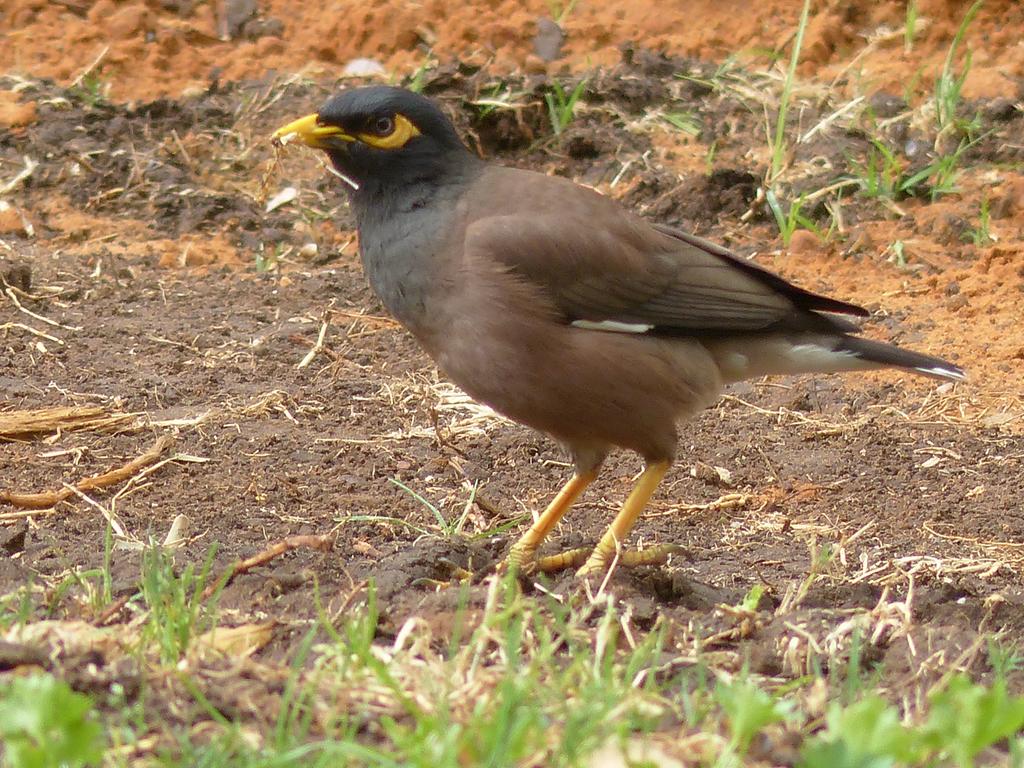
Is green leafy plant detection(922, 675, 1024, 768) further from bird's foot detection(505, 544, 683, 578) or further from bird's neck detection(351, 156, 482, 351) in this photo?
bird's neck detection(351, 156, 482, 351)

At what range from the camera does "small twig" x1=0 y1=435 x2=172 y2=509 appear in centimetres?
510

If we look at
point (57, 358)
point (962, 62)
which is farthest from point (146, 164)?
point (962, 62)

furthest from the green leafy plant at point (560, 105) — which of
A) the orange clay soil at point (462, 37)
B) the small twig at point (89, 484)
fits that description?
the small twig at point (89, 484)

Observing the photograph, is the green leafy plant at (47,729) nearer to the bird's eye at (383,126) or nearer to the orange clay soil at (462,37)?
the bird's eye at (383,126)

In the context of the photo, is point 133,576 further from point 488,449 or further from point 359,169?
point 488,449

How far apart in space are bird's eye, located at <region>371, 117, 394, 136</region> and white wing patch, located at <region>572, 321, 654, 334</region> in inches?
36.0

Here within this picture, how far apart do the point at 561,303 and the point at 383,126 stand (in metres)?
0.87

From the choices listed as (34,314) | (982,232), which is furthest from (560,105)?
(34,314)

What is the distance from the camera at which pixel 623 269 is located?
17.1 feet

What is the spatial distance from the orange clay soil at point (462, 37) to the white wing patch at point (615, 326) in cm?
530

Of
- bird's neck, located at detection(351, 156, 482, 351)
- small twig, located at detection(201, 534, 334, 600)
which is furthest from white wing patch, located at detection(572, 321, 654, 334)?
small twig, located at detection(201, 534, 334, 600)

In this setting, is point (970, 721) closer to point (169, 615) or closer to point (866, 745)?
point (866, 745)

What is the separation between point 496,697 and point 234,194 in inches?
235

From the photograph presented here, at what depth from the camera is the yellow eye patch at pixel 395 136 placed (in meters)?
5.17
